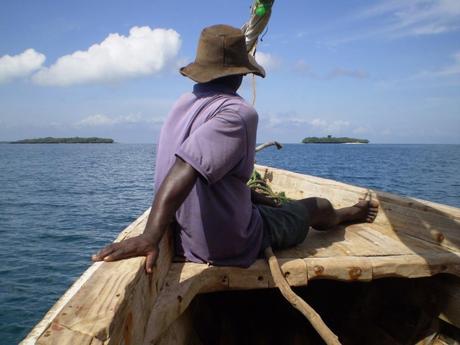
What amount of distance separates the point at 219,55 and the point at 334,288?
2.12 meters

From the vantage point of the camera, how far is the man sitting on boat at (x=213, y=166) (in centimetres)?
169

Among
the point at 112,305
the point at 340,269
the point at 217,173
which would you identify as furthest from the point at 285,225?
the point at 112,305

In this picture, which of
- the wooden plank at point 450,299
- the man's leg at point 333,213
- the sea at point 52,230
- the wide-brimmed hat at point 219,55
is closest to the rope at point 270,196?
the man's leg at point 333,213

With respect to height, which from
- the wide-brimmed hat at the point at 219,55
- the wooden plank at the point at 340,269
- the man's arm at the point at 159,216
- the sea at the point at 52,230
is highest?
the wide-brimmed hat at the point at 219,55

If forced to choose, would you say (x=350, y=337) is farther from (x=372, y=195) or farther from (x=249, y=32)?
(x=249, y=32)

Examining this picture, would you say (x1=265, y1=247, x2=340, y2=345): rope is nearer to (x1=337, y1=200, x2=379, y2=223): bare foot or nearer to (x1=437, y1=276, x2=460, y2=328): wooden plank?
(x1=437, y1=276, x2=460, y2=328): wooden plank

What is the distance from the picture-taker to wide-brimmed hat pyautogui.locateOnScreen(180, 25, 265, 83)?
81.9 inches

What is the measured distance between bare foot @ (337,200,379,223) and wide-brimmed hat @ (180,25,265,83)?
1.85 m

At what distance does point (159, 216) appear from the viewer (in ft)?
5.36

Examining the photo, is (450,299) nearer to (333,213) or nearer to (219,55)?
(333,213)

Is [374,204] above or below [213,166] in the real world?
below

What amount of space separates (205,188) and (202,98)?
1.60 ft

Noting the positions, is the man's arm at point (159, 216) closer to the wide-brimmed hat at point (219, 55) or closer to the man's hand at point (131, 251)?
the man's hand at point (131, 251)

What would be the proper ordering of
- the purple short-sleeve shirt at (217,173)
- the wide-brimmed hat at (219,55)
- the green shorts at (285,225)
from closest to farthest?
1. the purple short-sleeve shirt at (217,173)
2. the wide-brimmed hat at (219,55)
3. the green shorts at (285,225)
